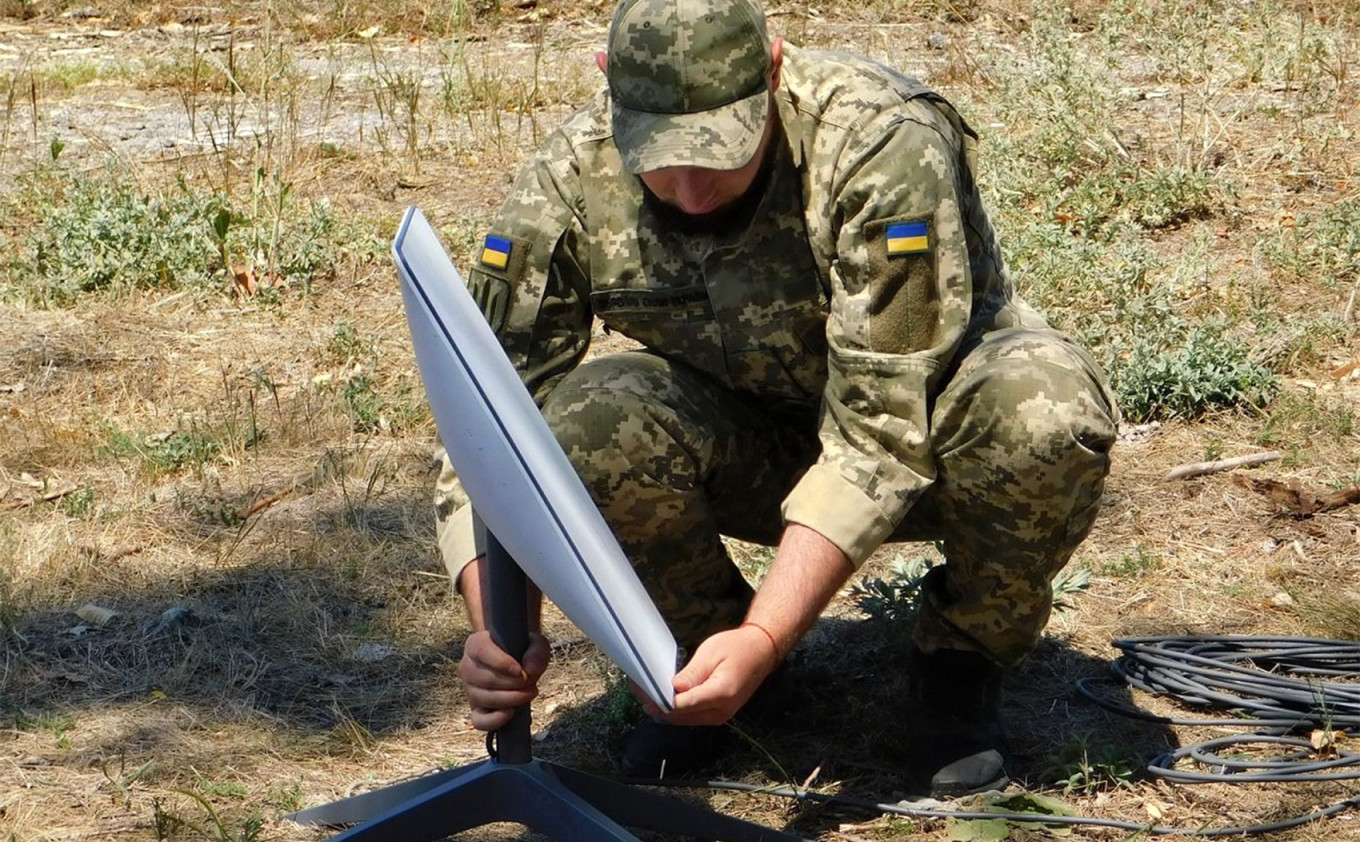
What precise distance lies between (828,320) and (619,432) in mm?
375

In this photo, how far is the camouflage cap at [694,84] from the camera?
2244 millimetres

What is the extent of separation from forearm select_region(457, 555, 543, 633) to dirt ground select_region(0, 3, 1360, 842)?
1.63 feet

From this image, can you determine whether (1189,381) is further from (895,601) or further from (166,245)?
(166,245)

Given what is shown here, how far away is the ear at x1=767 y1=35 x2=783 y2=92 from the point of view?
2.35 meters

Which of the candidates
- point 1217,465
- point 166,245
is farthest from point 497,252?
point 166,245

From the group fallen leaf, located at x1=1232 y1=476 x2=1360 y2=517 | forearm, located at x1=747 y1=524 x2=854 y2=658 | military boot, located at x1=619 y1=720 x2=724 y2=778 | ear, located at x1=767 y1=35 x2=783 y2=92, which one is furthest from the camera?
fallen leaf, located at x1=1232 y1=476 x2=1360 y2=517

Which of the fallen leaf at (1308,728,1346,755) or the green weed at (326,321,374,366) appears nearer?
the fallen leaf at (1308,728,1346,755)

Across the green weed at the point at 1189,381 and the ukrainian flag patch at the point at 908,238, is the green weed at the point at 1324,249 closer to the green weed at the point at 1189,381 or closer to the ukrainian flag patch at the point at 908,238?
the green weed at the point at 1189,381

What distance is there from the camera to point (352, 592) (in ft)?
11.6

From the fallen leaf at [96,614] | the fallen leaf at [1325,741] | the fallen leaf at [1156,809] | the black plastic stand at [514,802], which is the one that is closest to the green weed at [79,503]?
the fallen leaf at [96,614]

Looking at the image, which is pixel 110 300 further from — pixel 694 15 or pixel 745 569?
pixel 694 15

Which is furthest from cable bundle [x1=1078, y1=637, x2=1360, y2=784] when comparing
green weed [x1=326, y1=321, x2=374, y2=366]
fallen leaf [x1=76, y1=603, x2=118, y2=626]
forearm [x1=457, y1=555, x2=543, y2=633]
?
green weed [x1=326, y1=321, x2=374, y2=366]

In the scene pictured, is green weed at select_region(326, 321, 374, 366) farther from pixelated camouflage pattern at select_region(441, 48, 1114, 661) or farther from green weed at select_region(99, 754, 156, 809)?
pixelated camouflage pattern at select_region(441, 48, 1114, 661)

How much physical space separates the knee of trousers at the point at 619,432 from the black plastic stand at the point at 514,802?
1.18 feet
